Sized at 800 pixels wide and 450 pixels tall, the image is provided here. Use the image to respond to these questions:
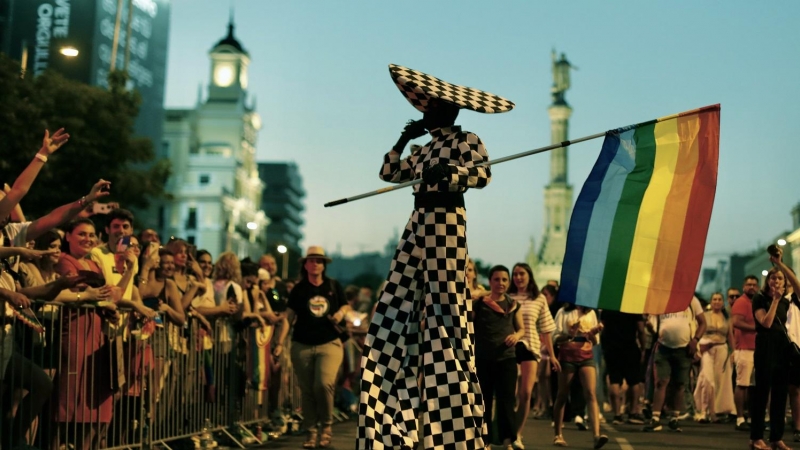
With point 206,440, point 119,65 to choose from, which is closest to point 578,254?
→ point 206,440

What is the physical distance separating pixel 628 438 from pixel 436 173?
26.2 ft

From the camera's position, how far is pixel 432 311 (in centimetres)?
812

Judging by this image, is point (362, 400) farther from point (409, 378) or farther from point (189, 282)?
point (189, 282)

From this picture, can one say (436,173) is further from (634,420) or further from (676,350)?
(634,420)

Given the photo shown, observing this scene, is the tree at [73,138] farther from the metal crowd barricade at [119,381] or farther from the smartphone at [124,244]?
the smartphone at [124,244]

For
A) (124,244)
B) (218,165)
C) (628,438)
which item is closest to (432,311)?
(124,244)

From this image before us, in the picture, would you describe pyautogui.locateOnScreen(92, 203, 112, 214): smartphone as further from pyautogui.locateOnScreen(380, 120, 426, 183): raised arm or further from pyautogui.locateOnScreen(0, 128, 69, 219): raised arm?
pyautogui.locateOnScreen(380, 120, 426, 183): raised arm

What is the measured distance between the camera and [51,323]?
971 centimetres

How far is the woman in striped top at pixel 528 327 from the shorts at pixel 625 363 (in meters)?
4.59

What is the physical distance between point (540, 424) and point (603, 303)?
10050 millimetres

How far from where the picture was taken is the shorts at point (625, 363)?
1786 centimetres

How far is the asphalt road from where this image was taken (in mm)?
13734

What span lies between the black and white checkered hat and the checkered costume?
247 millimetres

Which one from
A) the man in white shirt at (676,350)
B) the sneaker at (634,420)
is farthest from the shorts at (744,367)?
the sneaker at (634,420)
